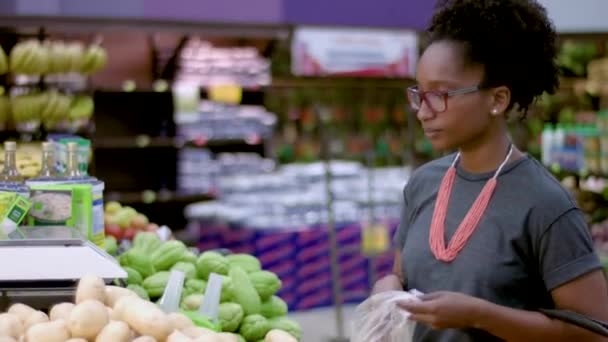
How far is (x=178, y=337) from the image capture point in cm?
179

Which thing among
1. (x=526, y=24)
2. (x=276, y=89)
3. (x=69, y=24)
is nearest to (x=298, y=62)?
(x=276, y=89)

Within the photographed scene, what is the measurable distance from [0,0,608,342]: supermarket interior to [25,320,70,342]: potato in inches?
172

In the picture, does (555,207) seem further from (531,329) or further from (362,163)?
(362,163)

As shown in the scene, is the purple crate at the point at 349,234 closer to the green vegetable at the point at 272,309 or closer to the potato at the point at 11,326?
the green vegetable at the point at 272,309

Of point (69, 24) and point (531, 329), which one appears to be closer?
point (531, 329)

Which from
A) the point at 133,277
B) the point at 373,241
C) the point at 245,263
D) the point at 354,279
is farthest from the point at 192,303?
the point at 354,279

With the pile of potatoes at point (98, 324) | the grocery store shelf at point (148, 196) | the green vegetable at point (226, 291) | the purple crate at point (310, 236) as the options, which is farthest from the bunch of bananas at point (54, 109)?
the pile of potatoes at point (98, 324)

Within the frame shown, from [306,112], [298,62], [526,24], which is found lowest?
[306,112]

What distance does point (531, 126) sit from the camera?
26.2 ft

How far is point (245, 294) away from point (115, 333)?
2.59 feet

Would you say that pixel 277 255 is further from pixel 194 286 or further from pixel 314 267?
pixel 194 286

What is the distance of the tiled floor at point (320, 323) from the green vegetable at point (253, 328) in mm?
4194

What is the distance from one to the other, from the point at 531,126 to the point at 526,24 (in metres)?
5.85

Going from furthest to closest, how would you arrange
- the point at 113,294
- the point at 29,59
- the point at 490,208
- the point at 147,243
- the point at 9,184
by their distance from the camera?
the point at 29,59 → the point at 147,243 → the point at 9,184 → the point at 490,208 → the point at 113,294
